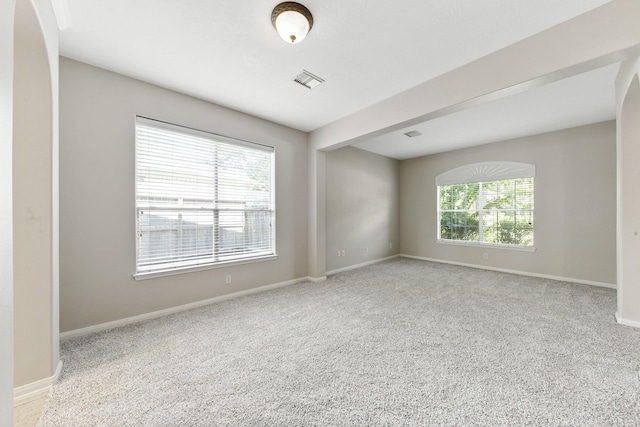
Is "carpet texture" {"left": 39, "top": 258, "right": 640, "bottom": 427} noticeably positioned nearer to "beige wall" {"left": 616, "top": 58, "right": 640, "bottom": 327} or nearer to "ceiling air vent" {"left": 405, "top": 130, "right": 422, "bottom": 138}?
"beige wall" {"left": 616, "top": 58, "right": 640, "bottom": 327}

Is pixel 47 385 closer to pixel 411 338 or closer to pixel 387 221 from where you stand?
pixel 411 338

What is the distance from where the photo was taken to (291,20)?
6.11 ft

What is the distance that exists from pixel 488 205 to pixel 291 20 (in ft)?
18.0

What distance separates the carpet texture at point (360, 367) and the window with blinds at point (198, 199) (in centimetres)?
80

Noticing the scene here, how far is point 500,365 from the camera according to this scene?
1.98 m

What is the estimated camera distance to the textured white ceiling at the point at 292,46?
1874mm

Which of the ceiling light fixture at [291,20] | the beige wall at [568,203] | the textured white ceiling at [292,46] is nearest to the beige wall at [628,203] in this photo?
the textured white ceiling at [292,46]

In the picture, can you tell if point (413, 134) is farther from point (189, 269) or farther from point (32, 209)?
point (32, 209)

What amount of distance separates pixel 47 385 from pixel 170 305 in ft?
Result: 4.32

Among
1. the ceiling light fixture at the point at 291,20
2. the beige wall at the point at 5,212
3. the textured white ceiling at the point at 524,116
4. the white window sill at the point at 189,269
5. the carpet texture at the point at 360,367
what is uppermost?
the textured white ceiling at the point at 524,116

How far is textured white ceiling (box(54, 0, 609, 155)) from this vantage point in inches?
73.8

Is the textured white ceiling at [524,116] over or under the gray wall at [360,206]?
over

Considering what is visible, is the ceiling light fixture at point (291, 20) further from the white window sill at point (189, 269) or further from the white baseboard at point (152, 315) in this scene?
the white baseboard at point (152, 315)

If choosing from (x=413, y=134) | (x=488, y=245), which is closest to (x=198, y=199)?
(x=413, y=134)
